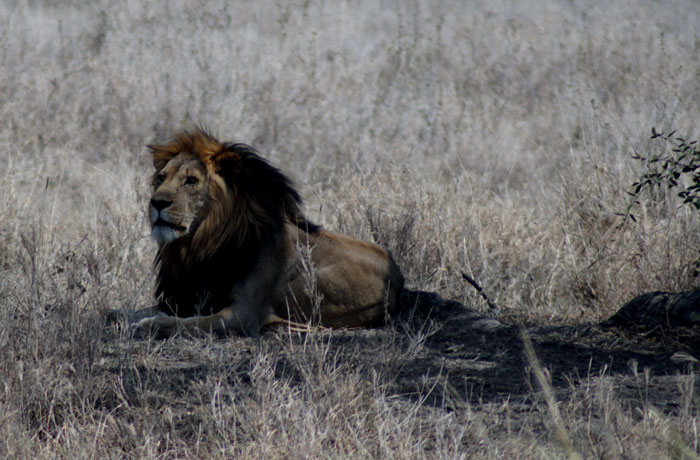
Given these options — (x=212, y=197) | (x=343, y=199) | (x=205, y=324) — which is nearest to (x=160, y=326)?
(x=205, y=324)

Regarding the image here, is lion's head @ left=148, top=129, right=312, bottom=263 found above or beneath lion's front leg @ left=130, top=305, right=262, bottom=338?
above

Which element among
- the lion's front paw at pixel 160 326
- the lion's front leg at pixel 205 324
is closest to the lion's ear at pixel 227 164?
the lion's front leg at pixel 205 324

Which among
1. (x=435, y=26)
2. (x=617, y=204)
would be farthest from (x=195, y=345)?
(x=435, y=26)

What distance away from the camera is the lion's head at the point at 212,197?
5112 millimetres

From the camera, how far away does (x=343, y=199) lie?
26.2 feet

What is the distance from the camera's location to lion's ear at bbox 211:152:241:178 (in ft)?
17.0

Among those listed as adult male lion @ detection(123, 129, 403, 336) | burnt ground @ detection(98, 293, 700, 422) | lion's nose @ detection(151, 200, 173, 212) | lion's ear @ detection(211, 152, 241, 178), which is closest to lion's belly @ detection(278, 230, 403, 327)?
adult male lion @ detection(123, 129, 403, 336)

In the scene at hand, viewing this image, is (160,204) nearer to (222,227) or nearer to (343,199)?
(222,227)

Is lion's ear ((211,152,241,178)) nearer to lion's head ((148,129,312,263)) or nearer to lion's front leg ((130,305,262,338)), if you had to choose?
lion's head ((148,129,312,263))

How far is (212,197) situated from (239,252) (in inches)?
13.6

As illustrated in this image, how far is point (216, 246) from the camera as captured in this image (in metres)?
5.18

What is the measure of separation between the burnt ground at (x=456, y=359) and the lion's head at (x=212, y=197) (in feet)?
2.03

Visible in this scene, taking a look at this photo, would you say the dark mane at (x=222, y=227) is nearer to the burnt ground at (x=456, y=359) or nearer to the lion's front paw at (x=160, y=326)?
the lion's front paw at (x=160, y=326)

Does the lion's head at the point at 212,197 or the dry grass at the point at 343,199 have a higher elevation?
the lion's head at the point at 212,197
